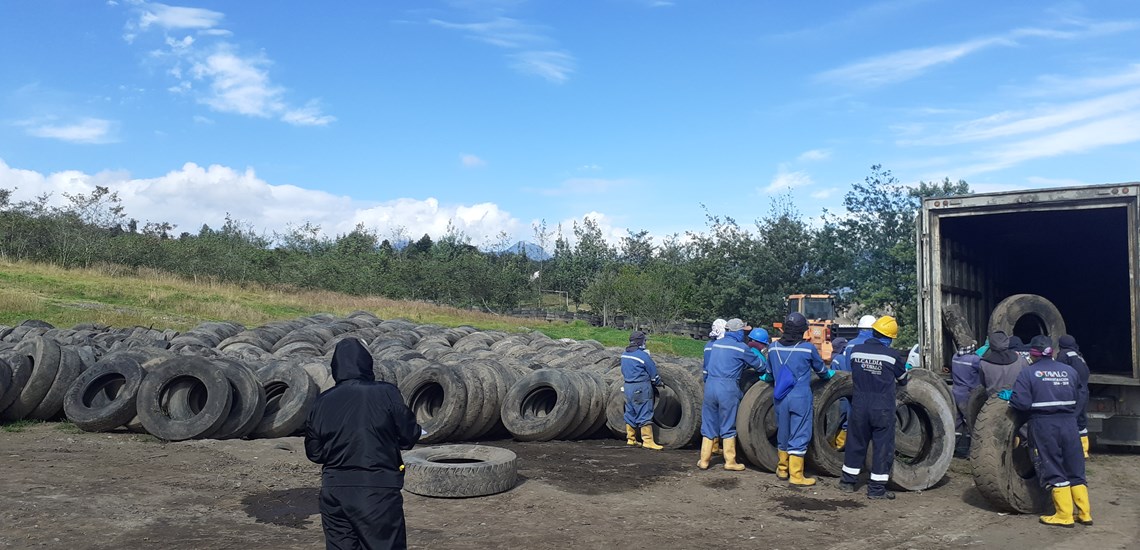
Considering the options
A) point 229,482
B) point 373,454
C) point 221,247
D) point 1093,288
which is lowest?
point 229,482

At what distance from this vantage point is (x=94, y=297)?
27.7 metres

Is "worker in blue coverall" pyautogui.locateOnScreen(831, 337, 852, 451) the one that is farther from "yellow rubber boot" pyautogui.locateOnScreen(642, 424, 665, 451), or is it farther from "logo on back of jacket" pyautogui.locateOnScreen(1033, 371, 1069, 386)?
"yellow rubber boot" pyautogui.locateOnScreen(642, 424, 665, 451)

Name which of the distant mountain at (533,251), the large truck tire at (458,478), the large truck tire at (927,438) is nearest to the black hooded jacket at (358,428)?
the large truck tire at (458,478)

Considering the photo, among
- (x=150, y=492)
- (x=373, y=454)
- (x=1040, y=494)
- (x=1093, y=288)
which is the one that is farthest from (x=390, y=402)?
(x=1093, y=288)

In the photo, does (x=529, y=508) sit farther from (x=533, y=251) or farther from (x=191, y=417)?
(x=533, y=251)

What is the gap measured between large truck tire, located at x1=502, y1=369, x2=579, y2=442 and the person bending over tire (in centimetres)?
558

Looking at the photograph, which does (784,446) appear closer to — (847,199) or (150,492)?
(150,492)

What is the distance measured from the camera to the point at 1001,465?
23.3 ft

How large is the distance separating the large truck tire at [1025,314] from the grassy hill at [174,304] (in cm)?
1813

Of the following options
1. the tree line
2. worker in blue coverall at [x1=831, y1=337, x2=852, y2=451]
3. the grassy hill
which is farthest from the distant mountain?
worker in blue coverall at [x1=831, y1=337, x2=852, y2=451]

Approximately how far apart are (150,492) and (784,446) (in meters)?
6.38

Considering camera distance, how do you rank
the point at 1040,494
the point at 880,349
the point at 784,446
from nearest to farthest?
the point at 1040,494
the point at 880,349
the point at 784,446

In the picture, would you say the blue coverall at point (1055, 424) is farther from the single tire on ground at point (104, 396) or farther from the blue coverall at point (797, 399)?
the single tire on ground at point (104, 396)

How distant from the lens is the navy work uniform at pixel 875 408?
7840mm
